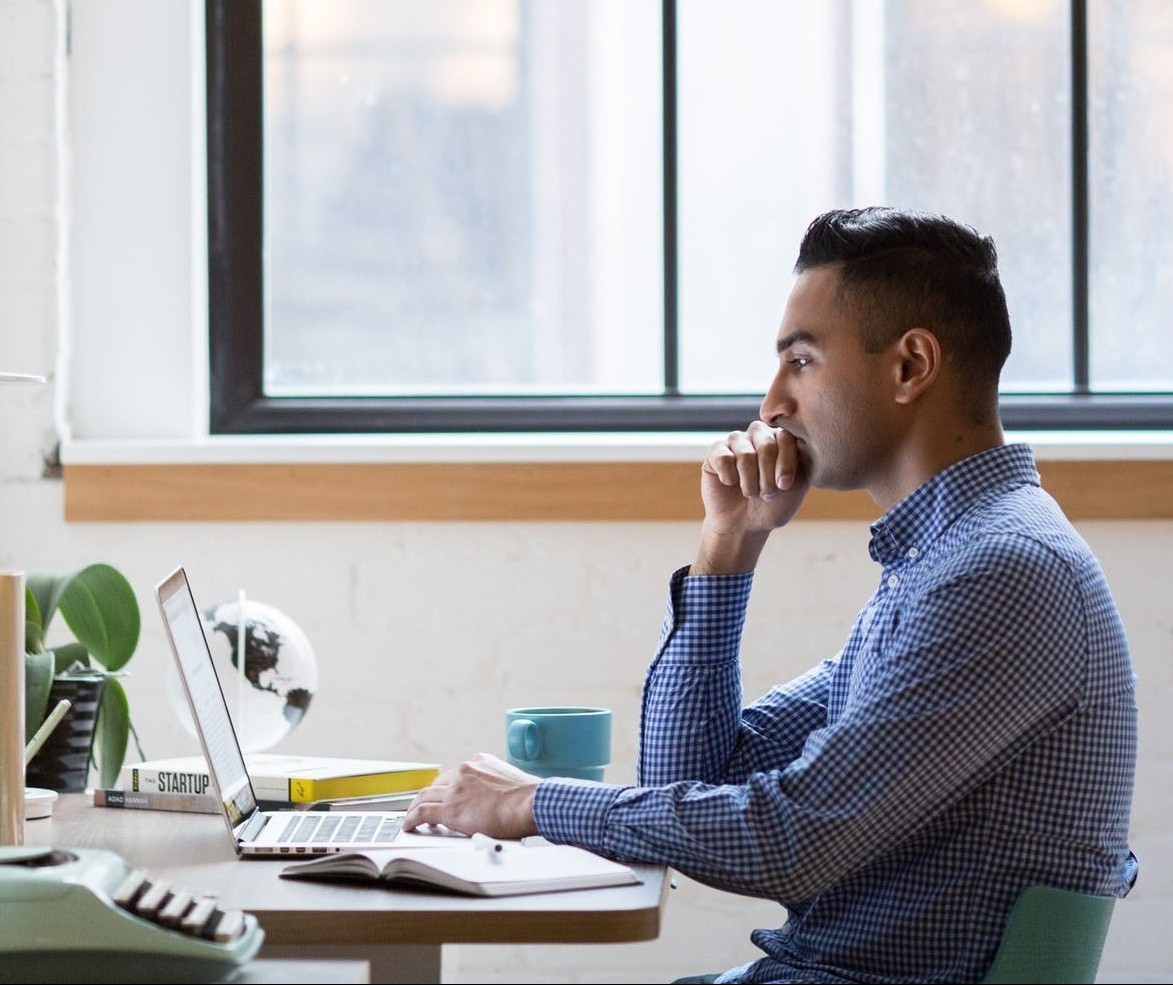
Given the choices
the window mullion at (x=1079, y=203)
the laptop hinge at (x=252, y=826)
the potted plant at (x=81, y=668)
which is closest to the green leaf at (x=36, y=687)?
the potted plant at (x=81, y=668)

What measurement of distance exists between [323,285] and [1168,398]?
130cm

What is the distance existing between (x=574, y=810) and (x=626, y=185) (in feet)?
4.42

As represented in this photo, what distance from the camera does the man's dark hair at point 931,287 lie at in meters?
1.42

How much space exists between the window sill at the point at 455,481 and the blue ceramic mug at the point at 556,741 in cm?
75

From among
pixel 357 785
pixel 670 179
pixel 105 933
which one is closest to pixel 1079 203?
pixel 670 179

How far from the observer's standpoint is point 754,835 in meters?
1.16

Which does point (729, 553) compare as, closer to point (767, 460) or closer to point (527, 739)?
point (767, 460)

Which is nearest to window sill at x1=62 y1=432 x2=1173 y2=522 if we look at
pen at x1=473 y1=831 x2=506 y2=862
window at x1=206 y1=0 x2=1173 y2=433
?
window at x1=206 y1=0 x2=1173 y2=433

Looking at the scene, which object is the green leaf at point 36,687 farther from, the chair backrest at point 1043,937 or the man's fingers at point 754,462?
the chair backrest at point 1043,937

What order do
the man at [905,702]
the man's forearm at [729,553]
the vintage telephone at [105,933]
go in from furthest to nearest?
the man's forearm at [729,553] < the man at [905,702] < the vintage telephone at [105,933]

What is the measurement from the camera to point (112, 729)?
1.74m

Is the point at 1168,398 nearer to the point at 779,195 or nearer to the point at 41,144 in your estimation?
the point at 779,195

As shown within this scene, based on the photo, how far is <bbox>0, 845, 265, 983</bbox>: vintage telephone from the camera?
87 centimetres

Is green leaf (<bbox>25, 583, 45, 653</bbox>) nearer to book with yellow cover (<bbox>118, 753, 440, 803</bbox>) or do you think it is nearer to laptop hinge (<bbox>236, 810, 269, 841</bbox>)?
book with yellow cover (<bbox>118, 753, 440, 803</bbox>)
